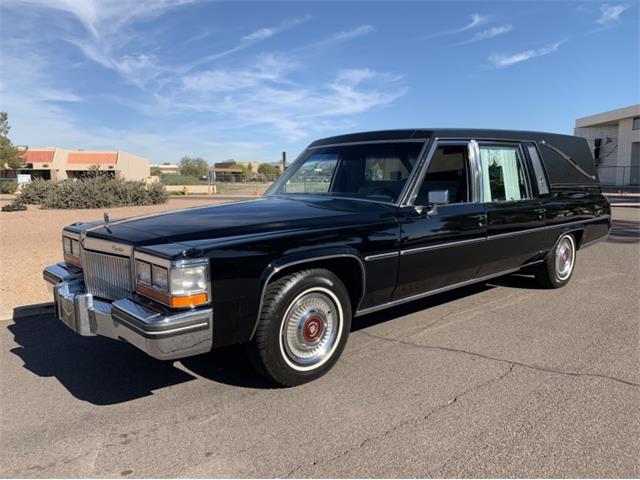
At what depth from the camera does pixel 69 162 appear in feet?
210

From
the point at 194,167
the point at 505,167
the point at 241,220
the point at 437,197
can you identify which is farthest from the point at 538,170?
the point at 194,167

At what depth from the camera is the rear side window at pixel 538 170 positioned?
18.6ft

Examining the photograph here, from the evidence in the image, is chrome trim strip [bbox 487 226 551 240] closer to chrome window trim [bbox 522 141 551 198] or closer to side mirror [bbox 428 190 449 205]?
chrome window trim [bbox 522 141 551 198]

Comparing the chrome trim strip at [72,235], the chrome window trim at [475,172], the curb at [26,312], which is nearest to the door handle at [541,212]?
the chrome window trim at [475,172]

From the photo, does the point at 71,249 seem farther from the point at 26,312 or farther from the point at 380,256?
the point at 380,256

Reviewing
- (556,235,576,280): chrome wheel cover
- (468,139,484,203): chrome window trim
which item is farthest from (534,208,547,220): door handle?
(468,139,484,203): chrome window trim

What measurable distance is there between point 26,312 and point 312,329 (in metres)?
3.65

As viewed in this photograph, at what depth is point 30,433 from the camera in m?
3.00

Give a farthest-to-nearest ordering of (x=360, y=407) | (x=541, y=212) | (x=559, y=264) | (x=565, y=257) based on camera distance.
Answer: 1. (x=565, y=257)
2. (x=559, y=264)
3. (x=541, y=212)
4. (x=360, y=407)

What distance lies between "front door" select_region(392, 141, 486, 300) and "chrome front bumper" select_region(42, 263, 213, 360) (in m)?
1.76

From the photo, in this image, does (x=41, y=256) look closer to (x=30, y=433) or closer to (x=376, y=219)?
(x=30, y=433)

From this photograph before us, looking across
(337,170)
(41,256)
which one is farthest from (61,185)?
(337,170)

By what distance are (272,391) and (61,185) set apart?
877 inches

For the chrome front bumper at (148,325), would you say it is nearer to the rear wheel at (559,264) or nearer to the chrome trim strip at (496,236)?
the chrome trim strip at (496,236)
